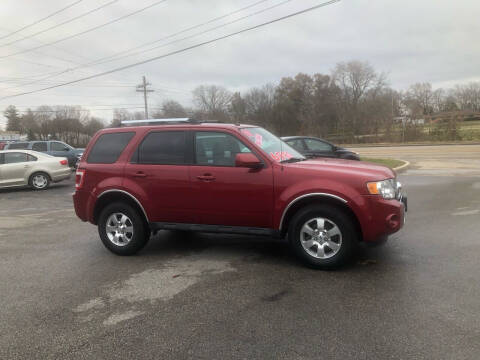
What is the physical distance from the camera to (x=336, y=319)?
3391 millimetres

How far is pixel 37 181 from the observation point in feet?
43.9

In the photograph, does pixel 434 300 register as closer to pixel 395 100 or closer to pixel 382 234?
pixel 382 234

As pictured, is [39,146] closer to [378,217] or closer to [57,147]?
[57,147]

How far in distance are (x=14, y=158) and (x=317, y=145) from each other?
36.1ft

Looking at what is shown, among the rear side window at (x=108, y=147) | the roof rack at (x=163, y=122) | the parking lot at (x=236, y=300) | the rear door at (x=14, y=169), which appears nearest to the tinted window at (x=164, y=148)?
the roof rack at (x=163, y=122)

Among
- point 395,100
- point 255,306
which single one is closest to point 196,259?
point 255,306

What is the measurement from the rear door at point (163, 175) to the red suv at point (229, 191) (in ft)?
0.05

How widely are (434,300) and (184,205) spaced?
10.2 feet

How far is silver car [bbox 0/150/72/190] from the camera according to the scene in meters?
13.1

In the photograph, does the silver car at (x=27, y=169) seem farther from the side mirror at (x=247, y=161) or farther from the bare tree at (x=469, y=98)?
the bare tree at (x=469, y=98)

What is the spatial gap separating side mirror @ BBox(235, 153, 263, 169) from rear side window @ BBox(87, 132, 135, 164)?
183 cm

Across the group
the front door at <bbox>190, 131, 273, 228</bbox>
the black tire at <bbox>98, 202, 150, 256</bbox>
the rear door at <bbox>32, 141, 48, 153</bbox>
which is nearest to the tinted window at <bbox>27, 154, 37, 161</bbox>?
the rear door at <bbox>32, 141, 48, 153</bbox>

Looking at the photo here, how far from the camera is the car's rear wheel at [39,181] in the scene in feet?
43.7

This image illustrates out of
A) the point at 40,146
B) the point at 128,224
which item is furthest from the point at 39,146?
the point at 128,224
